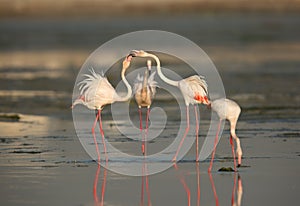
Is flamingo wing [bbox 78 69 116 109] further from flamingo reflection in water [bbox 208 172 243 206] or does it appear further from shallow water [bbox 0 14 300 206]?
flamingo reflection in water [bbox 208 172 243 206]

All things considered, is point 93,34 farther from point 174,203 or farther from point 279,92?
point 174,203

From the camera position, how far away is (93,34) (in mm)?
50281

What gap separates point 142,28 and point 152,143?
3700 centimetres

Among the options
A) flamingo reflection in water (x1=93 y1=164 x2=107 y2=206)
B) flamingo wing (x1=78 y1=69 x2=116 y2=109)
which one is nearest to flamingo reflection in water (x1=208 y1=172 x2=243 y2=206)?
flamingo reflection in water (x1=93 y1=164 x2=107 y2=206)

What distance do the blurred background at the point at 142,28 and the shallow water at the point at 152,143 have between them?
0.06 m

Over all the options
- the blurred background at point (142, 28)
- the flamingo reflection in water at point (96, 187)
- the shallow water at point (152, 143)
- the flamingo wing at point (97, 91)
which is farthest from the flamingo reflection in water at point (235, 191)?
the blurred background at point (142, 28)

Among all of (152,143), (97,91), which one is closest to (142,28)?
(152,143)

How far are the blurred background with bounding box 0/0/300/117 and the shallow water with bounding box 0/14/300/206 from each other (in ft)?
0.20

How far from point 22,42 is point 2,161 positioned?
33.0 meters

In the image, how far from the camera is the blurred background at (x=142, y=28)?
2186cm

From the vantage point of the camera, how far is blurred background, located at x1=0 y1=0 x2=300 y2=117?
21.9 metres

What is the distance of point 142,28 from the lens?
51125 mm

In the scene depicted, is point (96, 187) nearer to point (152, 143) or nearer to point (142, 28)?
point (152, 143)

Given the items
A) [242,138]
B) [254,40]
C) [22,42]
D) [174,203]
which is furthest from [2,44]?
[174,203]
